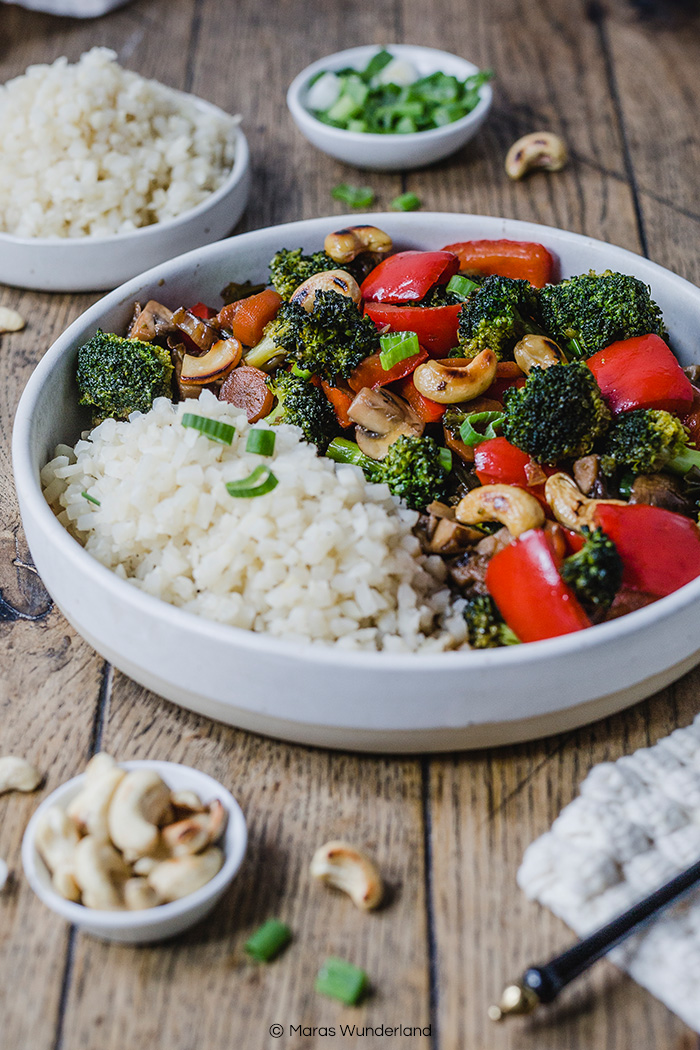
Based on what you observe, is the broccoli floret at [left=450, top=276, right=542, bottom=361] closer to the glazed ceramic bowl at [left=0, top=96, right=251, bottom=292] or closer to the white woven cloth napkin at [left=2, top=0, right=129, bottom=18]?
the glazed ceramic bowl at [left=0, top=96, right=251, bottom=292]

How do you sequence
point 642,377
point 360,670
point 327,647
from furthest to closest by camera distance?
point 642,377, point 327,647, point 360,670

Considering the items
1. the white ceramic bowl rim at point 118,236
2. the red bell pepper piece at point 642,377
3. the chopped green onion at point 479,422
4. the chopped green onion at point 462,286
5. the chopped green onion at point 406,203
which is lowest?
the white ceramic bowl rim at point 118,236

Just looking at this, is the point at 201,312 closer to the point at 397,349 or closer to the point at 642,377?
the point at 397,349

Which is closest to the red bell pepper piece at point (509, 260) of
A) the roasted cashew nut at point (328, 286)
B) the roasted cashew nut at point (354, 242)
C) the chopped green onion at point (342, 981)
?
the roasted cashew nut at point (354, 242)

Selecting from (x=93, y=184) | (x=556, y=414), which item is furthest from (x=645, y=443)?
(x=93, y=184)

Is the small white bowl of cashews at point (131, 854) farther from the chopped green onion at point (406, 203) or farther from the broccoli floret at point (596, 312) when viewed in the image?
the chopped green onion at point (406, 203)

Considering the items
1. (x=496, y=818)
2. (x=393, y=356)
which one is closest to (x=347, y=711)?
(x=496, y=818)

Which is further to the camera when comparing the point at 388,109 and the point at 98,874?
the point at 388,109
